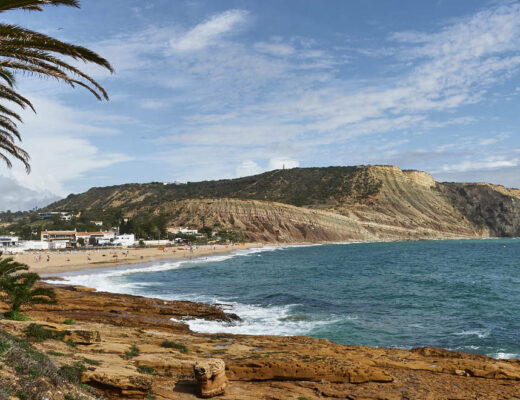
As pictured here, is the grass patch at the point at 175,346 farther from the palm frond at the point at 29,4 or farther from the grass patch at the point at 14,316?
the palm frond at the point at 29,4

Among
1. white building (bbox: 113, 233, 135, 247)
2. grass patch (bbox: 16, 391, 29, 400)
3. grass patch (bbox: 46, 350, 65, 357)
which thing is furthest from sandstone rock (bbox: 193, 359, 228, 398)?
white building (bbox: 113, 233, 135, 247)

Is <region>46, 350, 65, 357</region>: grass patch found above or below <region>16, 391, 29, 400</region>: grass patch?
below

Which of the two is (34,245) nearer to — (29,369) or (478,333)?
(478,333)

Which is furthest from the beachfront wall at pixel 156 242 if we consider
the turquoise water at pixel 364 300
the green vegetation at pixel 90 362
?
the green vegetation at pixel 90 362

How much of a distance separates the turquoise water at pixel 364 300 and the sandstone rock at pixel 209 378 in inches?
377

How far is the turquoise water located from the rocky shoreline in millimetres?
3937

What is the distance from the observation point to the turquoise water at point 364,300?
19.1 m

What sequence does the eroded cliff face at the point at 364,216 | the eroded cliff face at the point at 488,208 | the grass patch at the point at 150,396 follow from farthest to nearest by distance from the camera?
the eroded cliff face at the point at 488,208 → the eroded cliff face at the point at 364,216 → the grass patch at the point at 150,396

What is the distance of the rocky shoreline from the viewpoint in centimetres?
986

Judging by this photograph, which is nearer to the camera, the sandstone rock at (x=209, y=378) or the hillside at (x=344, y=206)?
the sandstone rock at (x=209, y=378)

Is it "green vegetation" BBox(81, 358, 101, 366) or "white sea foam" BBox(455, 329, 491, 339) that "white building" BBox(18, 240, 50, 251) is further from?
"white sea foam" BBox(455, 329, 491, 339)

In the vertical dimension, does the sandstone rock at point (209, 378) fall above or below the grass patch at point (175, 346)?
above

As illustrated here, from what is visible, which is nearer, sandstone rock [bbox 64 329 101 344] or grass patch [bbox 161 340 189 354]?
sandstone rock [bbox 64 329 101 344]

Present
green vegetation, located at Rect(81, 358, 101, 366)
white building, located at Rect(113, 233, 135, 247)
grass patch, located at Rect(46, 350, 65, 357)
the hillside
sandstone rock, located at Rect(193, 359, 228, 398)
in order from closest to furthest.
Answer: sandstone rock, located at Rect(193, 359, 228, 398)
green vegetation, located at Rect(81, 358, 101, 366)
grass patch, located at Rect(46, 350, 65, 357)
white building, located at Rect(113, 233, 135, 247)
the hillside
